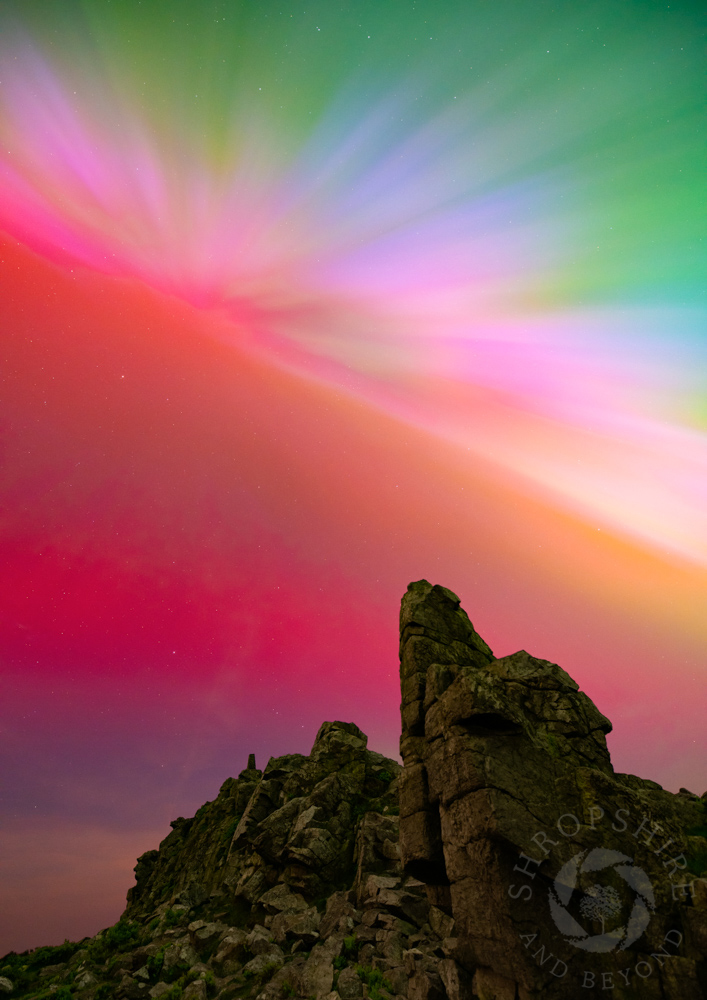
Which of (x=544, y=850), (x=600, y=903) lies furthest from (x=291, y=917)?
(x=600, y=903)

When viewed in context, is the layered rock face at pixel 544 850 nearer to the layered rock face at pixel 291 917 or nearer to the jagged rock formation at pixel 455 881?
the jagged rock formation at pixel 455 881

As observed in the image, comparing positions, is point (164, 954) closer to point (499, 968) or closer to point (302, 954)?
point (302, 954)

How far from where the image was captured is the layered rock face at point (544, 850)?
13039 millimetres

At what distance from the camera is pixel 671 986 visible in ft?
40.4

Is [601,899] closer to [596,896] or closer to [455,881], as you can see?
[596,896]

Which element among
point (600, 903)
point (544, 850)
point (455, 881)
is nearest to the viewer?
point (600, 903)

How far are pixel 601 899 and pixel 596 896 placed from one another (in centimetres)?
19

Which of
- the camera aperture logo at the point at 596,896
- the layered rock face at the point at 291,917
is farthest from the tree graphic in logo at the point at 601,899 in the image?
the layered rock face at the point at 291,917

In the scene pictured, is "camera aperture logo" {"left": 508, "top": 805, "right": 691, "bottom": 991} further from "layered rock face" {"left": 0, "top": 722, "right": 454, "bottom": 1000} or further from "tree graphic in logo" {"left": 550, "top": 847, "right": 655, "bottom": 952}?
"layered rock face" {"left": 0, "top": 722, "right": 454, "bottom": 1000}

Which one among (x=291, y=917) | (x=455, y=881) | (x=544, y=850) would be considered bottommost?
(x=291, y=917)

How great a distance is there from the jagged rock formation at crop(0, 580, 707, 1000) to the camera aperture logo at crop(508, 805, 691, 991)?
0.05m

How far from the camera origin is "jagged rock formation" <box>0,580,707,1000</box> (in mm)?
13484

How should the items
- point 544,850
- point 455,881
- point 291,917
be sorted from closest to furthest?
point 544,850 < point 455,881 < point 291,917

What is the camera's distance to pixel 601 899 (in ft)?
45.5
